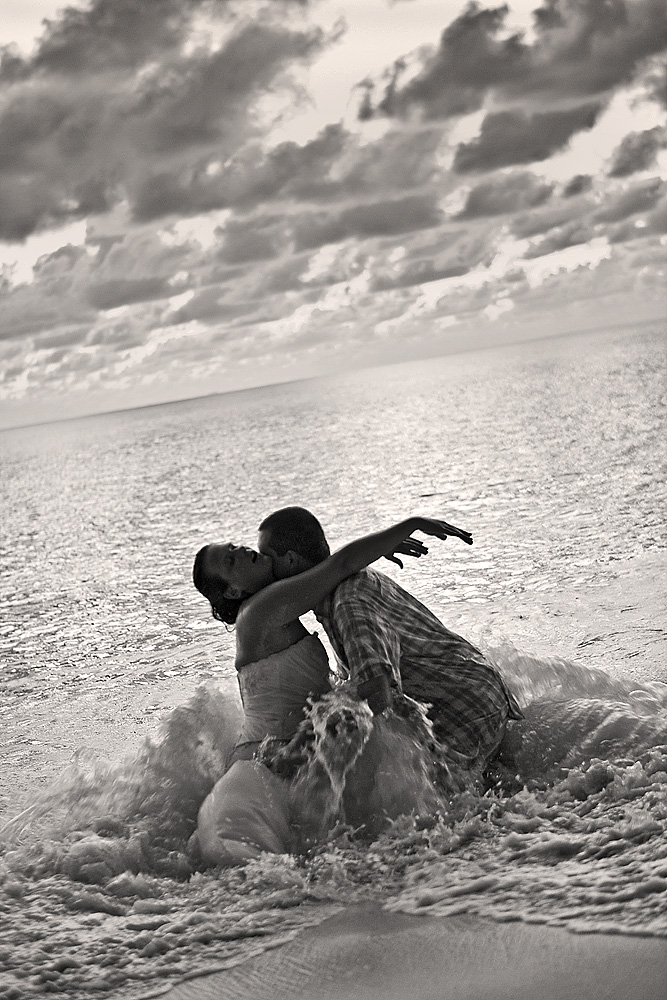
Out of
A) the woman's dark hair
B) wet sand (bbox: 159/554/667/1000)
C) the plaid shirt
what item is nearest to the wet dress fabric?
the plaid shirt

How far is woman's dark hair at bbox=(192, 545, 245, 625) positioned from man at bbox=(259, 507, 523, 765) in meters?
0.33

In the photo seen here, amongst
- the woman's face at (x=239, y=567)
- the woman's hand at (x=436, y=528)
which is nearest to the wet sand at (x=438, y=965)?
the woman's face at (x=239, y=567)

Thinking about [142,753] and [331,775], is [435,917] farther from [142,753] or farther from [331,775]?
[142,753]

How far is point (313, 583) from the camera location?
18.6 ft

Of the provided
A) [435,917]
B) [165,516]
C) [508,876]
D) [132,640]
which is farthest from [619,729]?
[165,516]

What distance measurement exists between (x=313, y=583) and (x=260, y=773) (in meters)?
1.08

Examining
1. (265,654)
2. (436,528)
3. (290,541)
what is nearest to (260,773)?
(265,654)

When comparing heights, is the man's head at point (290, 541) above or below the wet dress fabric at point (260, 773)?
above

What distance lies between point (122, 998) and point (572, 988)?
1821mm

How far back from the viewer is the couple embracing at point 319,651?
5594mm

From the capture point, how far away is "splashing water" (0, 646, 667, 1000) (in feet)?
14.9

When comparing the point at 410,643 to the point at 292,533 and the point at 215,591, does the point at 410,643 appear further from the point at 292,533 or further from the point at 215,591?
the point at 215,591

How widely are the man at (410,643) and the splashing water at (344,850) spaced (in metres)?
0.25

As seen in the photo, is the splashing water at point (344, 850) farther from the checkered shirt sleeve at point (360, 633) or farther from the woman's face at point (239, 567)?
the woman's face at point (239, 567)
